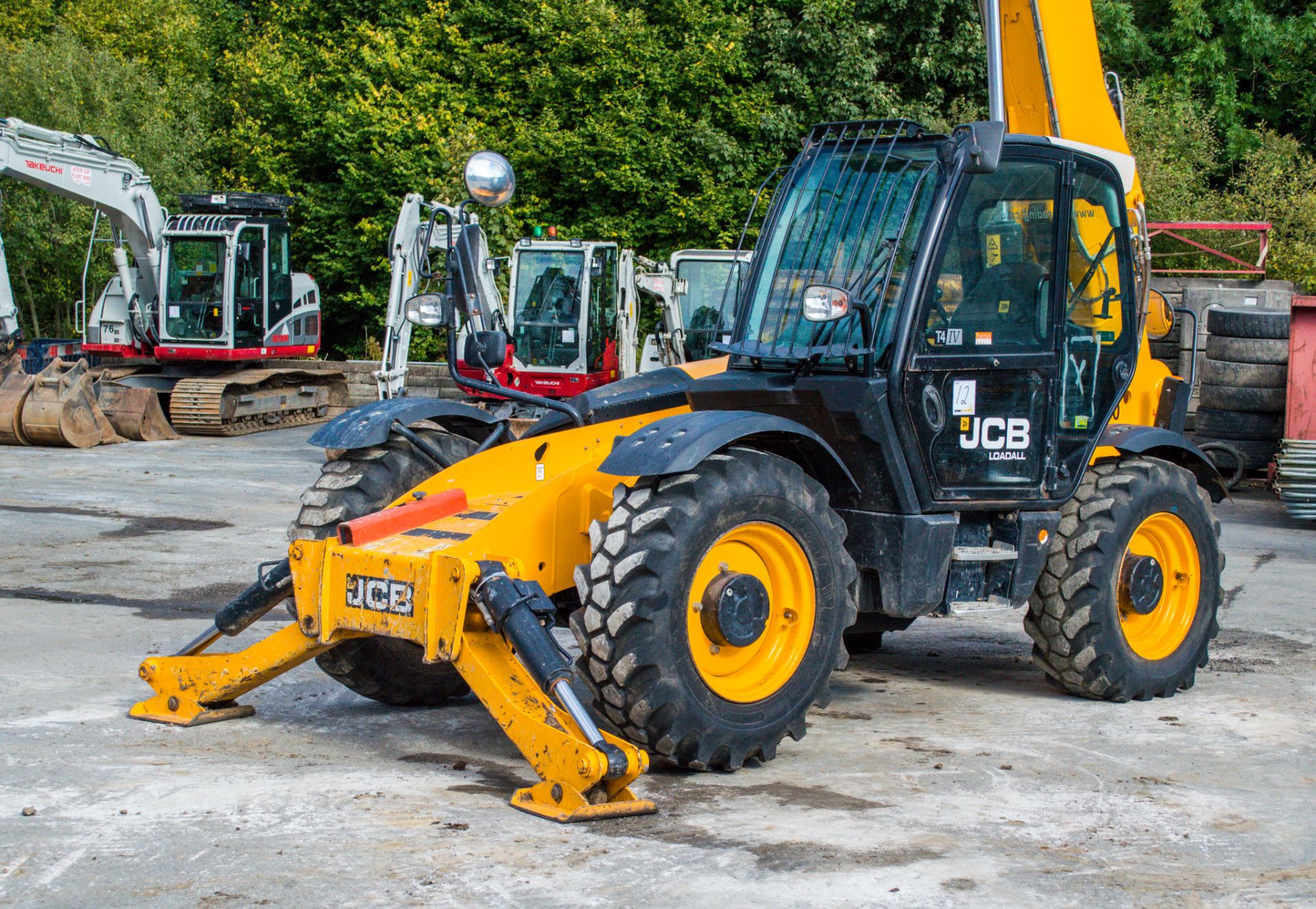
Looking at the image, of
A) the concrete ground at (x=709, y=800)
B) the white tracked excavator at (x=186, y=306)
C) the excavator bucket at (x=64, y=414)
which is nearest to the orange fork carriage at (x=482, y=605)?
the concrete ground at (x=709, y=800)

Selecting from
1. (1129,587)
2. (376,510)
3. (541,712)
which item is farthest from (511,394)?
(1129,587)

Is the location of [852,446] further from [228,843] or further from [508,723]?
[228,843]

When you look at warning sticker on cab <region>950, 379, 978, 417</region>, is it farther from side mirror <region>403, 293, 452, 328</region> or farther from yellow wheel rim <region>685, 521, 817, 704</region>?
side mirror <region>403, 293, 452, 328</region>

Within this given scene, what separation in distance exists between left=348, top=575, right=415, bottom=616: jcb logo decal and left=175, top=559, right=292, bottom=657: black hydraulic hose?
513mm

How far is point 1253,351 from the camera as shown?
16359mm

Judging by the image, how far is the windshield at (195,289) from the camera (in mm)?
24062

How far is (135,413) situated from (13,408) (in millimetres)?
1869

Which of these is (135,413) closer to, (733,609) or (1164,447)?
(1164,447)

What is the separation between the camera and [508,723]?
5145 mm

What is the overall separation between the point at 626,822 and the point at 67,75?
33498 millimetres

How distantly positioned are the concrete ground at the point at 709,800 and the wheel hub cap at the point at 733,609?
0.53m

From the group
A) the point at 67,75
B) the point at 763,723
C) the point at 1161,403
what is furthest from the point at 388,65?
the point at 763,723

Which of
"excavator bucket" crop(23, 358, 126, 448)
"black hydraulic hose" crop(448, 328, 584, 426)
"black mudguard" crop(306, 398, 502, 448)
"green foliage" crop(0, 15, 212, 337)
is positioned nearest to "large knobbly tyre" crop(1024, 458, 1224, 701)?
"black hydraulic hose" crop(448, 328, 584, 426)

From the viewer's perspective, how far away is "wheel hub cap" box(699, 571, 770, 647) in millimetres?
5465
